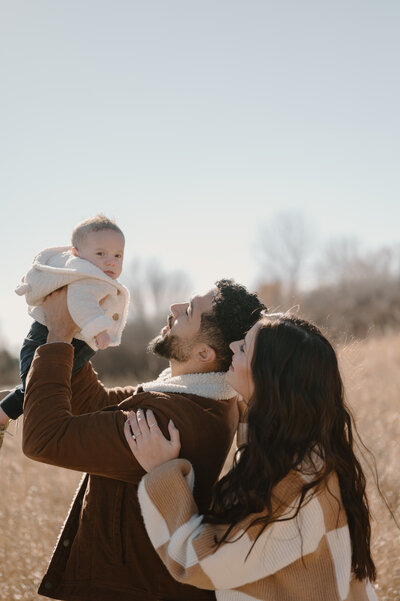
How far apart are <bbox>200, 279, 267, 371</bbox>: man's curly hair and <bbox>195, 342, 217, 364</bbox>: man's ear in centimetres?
2

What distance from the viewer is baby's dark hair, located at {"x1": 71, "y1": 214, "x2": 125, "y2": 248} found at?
3102 millimetres

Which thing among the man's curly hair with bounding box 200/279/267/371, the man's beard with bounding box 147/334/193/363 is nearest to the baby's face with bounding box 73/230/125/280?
the man's beard with bounding box 147/334/193/363

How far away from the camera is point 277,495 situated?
7.09 ft

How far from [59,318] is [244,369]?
0.92m

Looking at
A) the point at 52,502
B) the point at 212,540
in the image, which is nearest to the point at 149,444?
the point at 212,540

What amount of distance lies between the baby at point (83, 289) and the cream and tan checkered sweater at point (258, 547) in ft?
2.70

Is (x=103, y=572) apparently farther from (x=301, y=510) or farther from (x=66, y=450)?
(x=301, y=510)

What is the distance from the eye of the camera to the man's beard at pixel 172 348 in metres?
2.81

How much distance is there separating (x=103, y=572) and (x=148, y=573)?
177 millimetres

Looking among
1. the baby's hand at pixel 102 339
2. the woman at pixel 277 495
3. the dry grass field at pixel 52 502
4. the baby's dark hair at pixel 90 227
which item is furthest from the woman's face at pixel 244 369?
the baby's dark hair at pixel 90 227

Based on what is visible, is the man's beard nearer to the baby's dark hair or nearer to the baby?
the baby

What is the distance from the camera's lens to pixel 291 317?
2438 millimetres

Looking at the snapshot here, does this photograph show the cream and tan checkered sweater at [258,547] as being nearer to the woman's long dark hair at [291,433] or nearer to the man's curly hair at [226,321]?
the woman's long dark hair at [291,433]

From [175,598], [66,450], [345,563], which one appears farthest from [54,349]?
[345,563]
